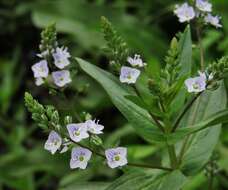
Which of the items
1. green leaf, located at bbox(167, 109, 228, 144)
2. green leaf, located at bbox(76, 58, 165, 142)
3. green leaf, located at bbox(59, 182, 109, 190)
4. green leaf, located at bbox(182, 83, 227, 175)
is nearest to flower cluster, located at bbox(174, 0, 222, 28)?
green leaf, located at bbox(182, 83, 227, 175)

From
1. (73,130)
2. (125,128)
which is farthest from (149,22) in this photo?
(73,130)

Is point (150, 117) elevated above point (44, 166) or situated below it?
above

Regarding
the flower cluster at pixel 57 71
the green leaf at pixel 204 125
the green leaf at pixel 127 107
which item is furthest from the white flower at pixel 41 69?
the green leaf at pixel 204 125

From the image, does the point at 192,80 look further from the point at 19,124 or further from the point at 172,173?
the point at 19,124

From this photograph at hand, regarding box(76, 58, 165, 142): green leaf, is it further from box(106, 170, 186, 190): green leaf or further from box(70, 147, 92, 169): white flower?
box(70, 147, 92, 169): white flower

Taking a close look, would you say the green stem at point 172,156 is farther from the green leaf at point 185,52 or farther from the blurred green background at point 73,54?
the blurred green background at point 73,54
